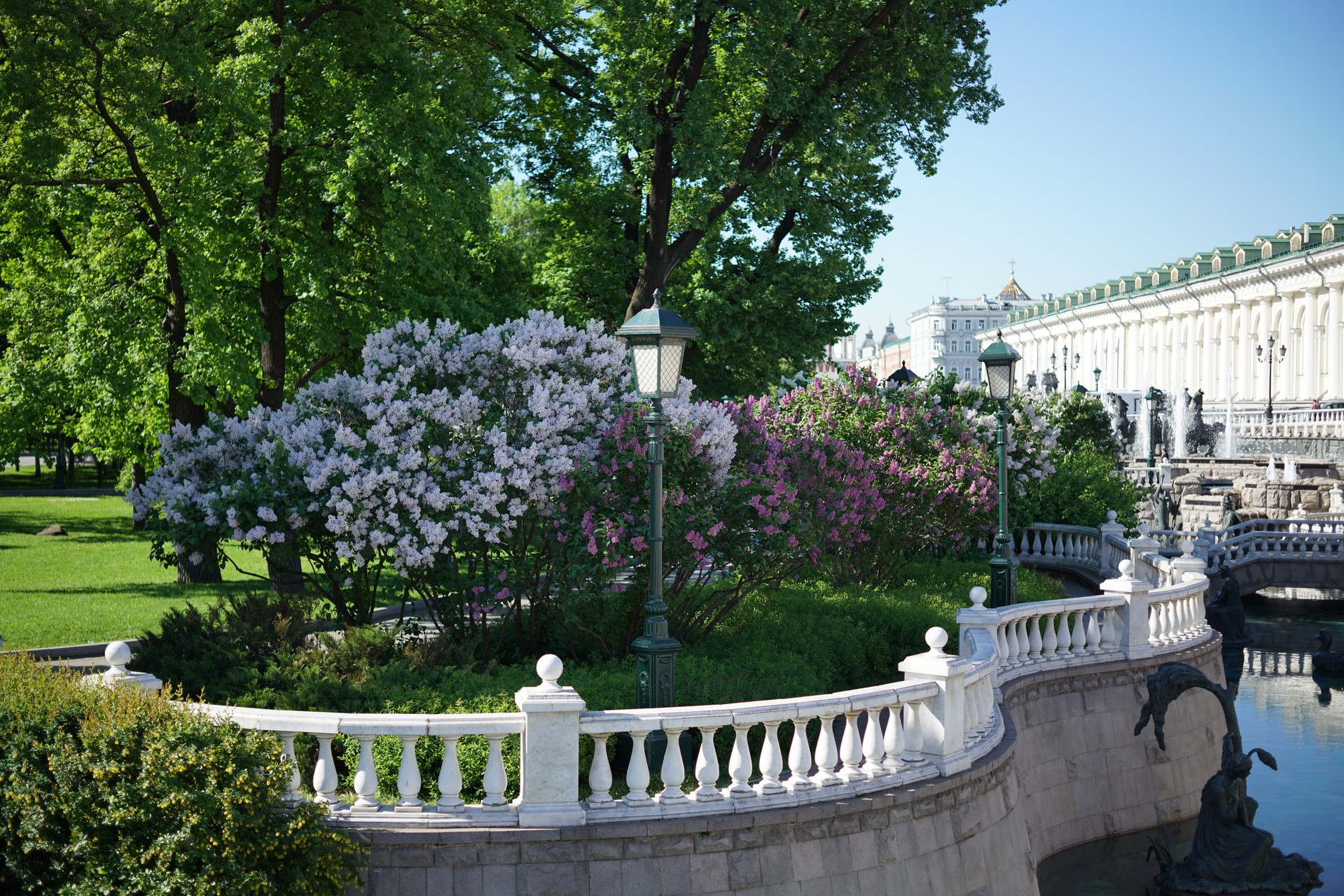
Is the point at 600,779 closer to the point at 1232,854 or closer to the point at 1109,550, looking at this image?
the point at 1232,854

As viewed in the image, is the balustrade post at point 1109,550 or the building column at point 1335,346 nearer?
the balustrade post at point 1109,550

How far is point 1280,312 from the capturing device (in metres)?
81.9

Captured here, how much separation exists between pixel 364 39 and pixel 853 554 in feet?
39.0

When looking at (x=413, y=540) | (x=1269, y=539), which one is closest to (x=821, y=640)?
(x=413, y=540)

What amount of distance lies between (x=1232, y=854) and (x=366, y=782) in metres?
9.40

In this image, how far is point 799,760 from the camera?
8.60 m

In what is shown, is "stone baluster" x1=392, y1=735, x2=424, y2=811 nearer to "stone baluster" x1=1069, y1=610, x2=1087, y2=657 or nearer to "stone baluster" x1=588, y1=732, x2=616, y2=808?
"stone baluster" x1=588, y1=732, x2=616, y2=808

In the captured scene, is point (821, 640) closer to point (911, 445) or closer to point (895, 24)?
point (911, 445)

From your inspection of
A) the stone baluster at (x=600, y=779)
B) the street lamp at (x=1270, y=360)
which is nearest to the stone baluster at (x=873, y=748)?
the stone baluster at (x=600, y=779)

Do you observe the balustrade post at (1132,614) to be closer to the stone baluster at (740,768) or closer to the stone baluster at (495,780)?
the stone baluster at (740,768)

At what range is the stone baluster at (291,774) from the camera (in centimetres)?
780

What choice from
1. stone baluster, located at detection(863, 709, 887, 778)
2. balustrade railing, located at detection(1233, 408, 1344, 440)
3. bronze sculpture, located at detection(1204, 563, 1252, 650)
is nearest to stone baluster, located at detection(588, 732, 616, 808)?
stone baluster, located at detection(863, 709, 887, 778)

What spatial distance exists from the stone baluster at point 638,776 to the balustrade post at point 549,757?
356mm

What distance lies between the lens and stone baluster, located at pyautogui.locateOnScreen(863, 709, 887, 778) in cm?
902
